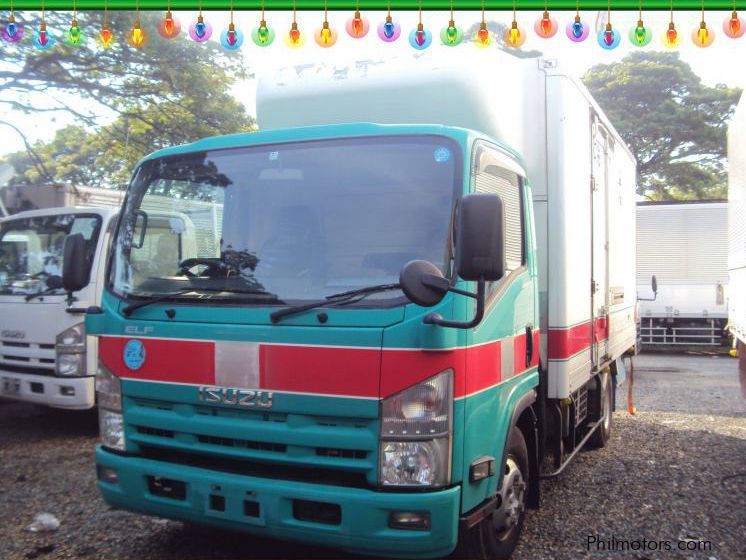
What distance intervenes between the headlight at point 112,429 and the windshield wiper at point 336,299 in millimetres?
1093

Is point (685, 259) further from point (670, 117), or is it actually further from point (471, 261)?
point (471, 261)

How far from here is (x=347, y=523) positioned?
3.00 meters

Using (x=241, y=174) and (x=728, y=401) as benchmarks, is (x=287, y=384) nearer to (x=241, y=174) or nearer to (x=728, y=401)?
(x=241, y=174)

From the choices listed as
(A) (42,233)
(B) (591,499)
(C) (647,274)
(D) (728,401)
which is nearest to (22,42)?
(A) (42,233)

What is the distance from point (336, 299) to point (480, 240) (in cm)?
72

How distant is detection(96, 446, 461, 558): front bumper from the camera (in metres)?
2.98

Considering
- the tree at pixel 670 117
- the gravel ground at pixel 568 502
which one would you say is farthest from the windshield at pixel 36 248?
the tree at pixel 670 117

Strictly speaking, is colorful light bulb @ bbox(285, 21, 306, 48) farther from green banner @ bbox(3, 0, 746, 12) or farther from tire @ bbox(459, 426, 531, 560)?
tire @ bbox(459, 426, 531, 560)

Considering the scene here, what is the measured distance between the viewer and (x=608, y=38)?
5.38 metres

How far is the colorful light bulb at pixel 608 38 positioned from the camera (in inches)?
212

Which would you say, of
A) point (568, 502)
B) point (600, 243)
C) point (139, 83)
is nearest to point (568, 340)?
point (568, 502)

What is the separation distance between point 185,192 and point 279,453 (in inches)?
61.2

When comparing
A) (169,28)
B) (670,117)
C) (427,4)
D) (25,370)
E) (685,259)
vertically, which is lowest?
(25,370)

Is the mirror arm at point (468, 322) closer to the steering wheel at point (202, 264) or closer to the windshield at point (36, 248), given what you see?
the steering wheel at point (202, 264)
